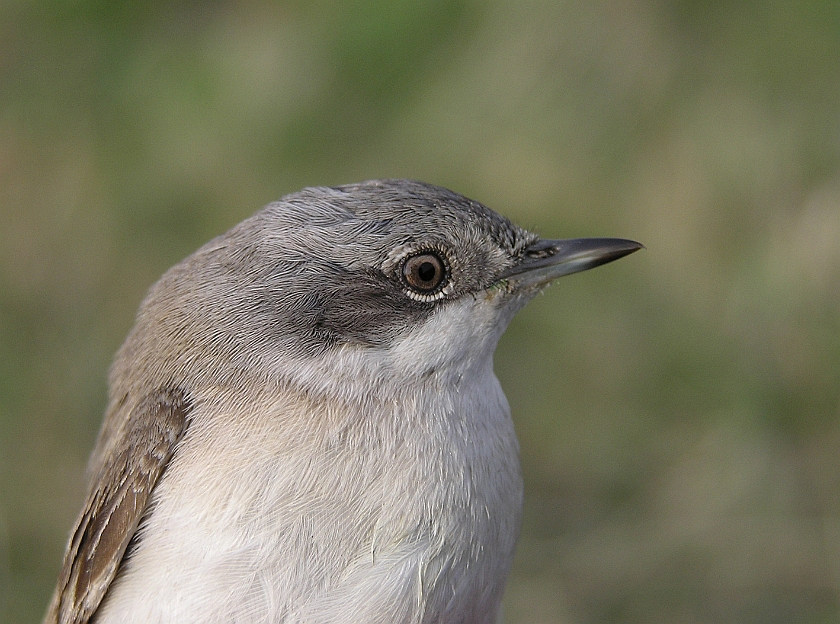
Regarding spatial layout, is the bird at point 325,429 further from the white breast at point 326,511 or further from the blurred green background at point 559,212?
the blurred green background at point 559,212

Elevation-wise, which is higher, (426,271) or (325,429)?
(426,271)

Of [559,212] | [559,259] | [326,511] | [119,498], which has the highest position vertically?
[559,212]

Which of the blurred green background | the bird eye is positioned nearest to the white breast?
the bird eye

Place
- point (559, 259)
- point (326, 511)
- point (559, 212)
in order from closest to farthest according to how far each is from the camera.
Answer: point (326, 511) < point (559, 259) < point (559, 212)

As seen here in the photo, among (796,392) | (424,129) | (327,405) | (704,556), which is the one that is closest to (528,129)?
(424,129)

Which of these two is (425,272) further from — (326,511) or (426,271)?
(326,511)

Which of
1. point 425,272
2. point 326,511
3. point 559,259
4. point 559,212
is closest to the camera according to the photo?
point 326,511

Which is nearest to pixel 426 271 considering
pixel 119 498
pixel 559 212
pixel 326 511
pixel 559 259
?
pixel 559 259

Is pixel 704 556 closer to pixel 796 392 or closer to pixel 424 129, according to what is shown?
pixel 796 392
